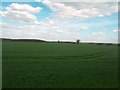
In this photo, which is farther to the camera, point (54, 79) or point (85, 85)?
point (54, 79)

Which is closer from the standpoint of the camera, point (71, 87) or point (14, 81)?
point (71, 87)

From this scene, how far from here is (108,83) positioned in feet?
37.1

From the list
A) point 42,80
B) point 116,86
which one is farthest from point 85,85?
point 42,80

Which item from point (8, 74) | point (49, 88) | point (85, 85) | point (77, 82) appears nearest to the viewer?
point (49, 88)

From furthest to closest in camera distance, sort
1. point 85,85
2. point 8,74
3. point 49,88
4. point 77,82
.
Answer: point 8,74
point 77,82
point 85,85
point 49,88

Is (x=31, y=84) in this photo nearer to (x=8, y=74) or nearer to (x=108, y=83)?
(x=8, y=74)

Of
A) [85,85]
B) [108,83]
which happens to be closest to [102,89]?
[85,85]

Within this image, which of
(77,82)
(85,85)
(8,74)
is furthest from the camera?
(8,74)

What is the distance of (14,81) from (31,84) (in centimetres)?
104

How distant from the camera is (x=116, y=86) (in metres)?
10.6

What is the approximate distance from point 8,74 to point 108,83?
17.7 feet

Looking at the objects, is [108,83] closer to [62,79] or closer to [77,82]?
[77,82]

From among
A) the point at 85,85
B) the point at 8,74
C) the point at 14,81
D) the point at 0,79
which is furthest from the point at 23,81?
the point at 85,85

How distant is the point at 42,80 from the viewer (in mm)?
11336
